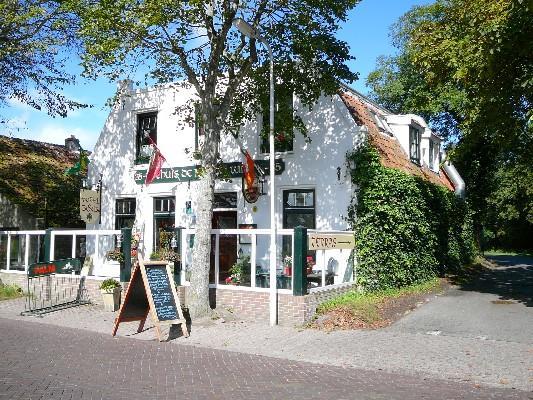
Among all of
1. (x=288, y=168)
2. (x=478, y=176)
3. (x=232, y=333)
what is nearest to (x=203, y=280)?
(x=232, y=333)

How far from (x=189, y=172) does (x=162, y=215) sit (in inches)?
70.3

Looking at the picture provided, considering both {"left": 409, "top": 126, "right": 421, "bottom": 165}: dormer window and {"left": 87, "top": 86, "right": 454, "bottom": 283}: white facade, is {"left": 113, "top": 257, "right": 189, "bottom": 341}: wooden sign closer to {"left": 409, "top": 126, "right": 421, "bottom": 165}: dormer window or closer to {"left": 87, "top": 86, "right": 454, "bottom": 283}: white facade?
{"left": 87, "top": 86, "right": 454, "bottom": 283}: white facade

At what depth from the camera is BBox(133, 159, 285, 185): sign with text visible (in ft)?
48.8

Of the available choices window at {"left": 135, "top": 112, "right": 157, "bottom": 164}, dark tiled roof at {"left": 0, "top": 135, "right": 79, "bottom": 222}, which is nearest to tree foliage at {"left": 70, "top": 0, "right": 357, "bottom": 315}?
window at {"left": 135, "top": 112, "right": 157, "bottom": 164}

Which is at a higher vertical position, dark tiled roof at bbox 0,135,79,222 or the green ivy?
dark tiled roof at bbox 0,135,79,222

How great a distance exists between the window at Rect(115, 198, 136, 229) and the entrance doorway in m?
3.36

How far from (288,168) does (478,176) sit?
1853cm

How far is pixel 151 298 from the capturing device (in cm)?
1000

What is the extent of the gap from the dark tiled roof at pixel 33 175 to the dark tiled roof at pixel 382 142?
12.8 m

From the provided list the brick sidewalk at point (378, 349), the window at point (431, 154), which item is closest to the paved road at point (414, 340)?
the brick sidewalk at point (378, 349)

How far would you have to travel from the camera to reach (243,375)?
283 inches

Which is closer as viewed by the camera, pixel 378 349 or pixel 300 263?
pixel 378 349

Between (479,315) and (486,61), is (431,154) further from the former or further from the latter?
(479,315)

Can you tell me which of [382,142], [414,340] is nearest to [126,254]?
[414,340]
